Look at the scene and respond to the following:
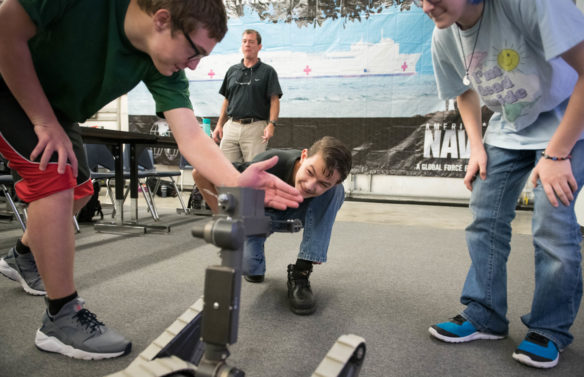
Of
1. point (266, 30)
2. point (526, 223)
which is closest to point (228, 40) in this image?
point (266, 30)

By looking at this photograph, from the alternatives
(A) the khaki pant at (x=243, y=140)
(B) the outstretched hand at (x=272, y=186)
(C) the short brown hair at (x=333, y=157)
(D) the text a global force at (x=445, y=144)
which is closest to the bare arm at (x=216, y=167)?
(B) the outstretched hand at (x=272, y=186)

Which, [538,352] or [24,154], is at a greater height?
[24,154]

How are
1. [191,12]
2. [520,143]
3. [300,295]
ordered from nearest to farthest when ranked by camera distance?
[191,12]
[520,143]
[300,295]

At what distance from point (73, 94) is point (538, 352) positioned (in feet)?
4.39

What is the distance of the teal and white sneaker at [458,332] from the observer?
1.08 meters

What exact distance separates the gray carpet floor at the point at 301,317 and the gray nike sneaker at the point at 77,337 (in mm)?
21

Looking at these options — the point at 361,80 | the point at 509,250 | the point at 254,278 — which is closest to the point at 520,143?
the point at 509,250

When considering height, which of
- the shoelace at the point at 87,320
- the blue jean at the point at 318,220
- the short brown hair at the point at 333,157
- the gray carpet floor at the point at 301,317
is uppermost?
the short brown hair at the point at 333,157

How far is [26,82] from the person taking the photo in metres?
0.80

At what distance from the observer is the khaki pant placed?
271 cm

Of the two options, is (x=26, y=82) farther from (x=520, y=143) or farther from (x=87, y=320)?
(x=520, y=143)

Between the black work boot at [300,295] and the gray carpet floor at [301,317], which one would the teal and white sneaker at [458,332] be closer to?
the gray carpet floor at [301,317]

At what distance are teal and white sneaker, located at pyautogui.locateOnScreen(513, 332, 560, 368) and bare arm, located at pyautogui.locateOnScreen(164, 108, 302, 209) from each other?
73cm

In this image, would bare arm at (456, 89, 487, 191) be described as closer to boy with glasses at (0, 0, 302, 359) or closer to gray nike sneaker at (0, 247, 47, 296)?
boy with glasses at (0, 0, 302, 359)
